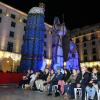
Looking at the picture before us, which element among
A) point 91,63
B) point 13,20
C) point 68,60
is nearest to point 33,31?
point 68,60

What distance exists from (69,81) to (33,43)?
38.6 feet

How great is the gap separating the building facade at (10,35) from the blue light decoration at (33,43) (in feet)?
48.7

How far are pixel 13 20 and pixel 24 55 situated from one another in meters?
20.6

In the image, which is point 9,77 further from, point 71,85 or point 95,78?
point 95,78

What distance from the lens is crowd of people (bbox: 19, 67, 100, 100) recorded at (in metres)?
8.45

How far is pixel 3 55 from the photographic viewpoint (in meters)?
36.2

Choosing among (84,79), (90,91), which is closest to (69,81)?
(84,79)

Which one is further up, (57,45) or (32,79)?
(57,45)

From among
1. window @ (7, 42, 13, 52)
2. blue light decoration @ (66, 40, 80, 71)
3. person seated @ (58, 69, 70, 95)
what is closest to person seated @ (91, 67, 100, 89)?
person seated @ (58, 69, 70, 95)

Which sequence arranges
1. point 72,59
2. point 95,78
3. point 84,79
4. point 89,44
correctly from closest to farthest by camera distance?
point 84,79, point 95,78, point 72,59, point 89,44

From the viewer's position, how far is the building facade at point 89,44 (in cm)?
5028

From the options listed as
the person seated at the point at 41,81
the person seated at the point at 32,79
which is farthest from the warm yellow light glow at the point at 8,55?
the person seated at the point at 41,81

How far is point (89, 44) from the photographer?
174 feet

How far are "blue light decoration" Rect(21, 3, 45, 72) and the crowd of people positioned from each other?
6.53 metres
